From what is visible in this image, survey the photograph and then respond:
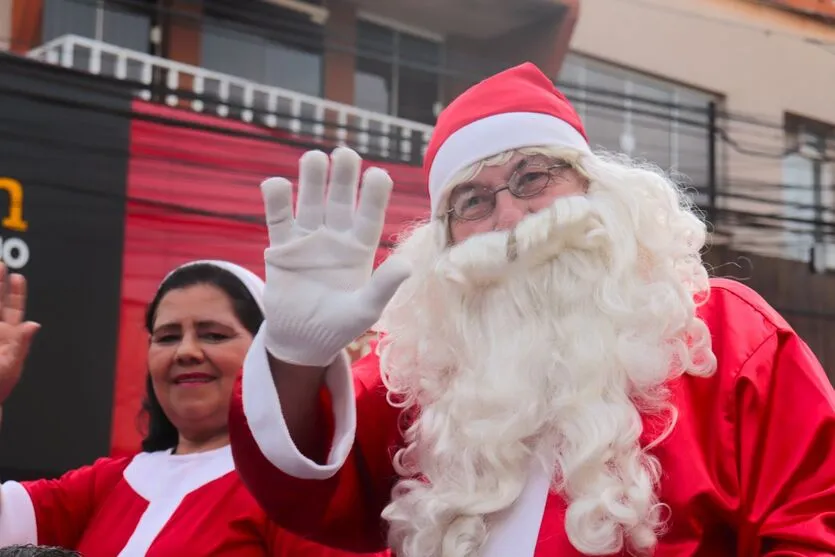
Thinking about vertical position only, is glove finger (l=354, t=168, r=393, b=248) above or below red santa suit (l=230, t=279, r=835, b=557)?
above

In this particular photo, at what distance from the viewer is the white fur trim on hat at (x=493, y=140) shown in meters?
1.83

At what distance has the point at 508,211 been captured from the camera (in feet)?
5.63

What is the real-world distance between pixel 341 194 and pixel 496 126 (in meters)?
0.49

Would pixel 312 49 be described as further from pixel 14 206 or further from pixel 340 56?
pixel 14 206

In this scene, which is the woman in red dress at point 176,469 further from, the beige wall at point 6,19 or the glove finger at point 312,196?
the beige wall at point 6,19

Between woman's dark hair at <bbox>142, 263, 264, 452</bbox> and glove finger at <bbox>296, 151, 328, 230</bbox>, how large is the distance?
79cm

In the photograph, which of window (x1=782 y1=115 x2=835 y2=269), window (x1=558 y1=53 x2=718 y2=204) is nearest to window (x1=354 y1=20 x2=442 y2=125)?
window (x1=558 y1=53 x2=718 y2=204)

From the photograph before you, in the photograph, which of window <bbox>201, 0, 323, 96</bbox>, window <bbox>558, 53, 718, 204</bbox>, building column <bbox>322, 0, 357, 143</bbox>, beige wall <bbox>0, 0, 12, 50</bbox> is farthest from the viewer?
window <bbox>558, 53, 718, 204</bbox>

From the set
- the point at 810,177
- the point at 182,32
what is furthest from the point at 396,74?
the point at 810,177

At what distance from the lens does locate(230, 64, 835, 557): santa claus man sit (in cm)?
144

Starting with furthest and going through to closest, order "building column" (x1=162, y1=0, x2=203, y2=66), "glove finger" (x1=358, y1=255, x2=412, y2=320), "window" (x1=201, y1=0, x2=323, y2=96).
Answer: "window" (x1=201, y1=0, x2=323, y2=96), "building column" (x1=162, y1=0, x2=203, y2=66), "glove finger" (x1=358, y1=255, x2=412, y2=320)

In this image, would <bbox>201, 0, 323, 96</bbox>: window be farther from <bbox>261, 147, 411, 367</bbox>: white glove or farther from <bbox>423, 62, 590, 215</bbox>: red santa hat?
<bbox>261, 147, 411, 367</bbox>: white glove

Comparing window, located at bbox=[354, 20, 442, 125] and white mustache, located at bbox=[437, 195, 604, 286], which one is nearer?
white mustache, located at bbox=[437, 195, 604, 286]

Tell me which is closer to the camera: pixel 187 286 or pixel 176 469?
pixel 176 469
